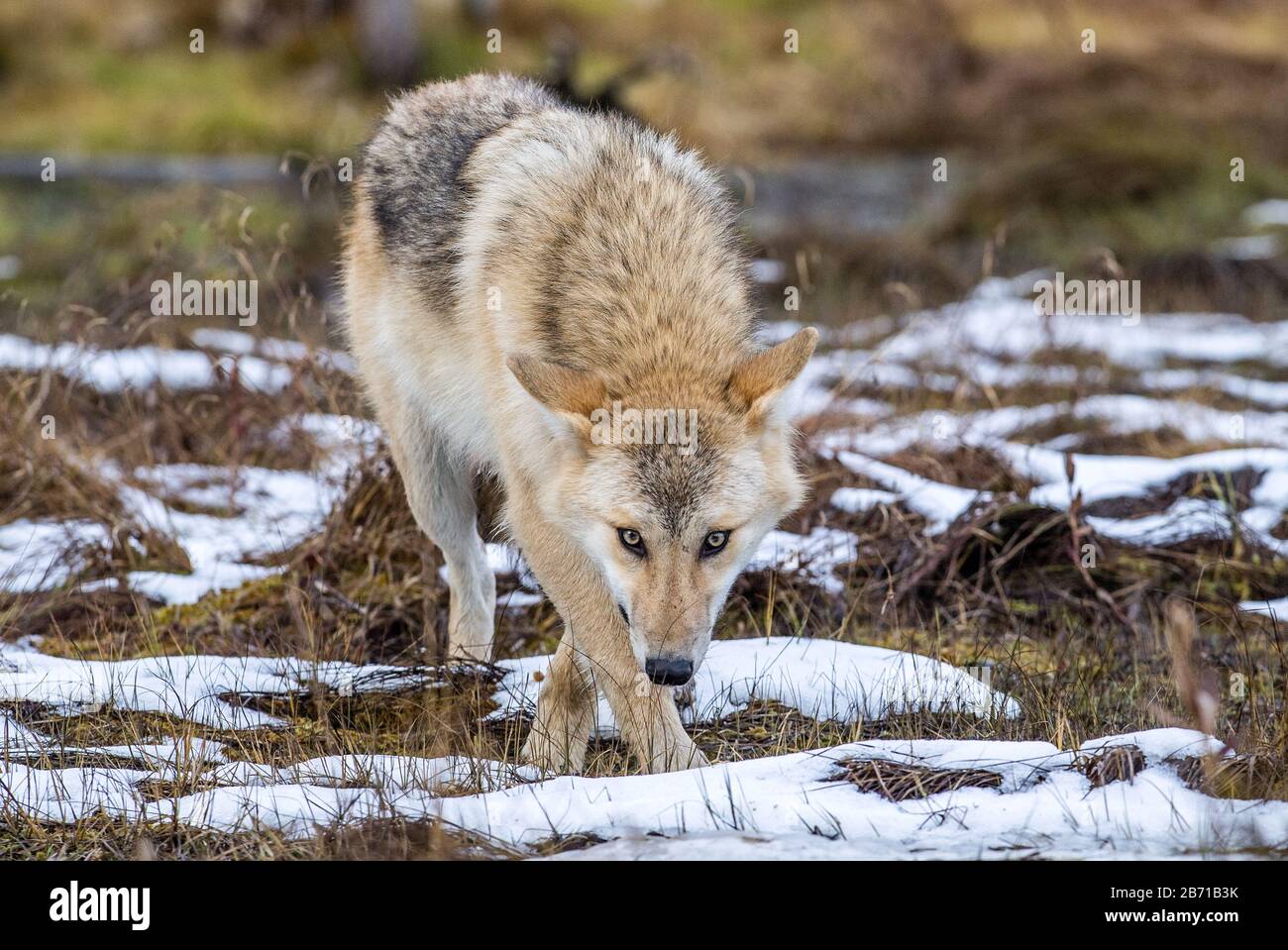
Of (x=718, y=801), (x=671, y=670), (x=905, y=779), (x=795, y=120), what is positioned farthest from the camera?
(x=795, y=120)

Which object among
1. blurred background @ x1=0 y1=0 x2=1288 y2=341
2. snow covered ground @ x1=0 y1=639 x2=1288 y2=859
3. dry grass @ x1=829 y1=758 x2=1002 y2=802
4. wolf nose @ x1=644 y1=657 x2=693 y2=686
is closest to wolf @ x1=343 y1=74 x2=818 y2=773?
wolf nose @ x1=644 y1=657 x2=693 y2=686

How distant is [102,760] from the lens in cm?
414

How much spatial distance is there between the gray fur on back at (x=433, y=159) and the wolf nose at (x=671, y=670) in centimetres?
190

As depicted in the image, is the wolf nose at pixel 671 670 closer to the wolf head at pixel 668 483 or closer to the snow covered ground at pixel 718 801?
the wolf head at pixel 668 483

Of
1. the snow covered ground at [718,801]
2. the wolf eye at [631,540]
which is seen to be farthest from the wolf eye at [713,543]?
the snow covered ground at [718,801]

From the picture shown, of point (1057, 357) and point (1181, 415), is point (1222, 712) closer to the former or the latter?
point (1181, 415)

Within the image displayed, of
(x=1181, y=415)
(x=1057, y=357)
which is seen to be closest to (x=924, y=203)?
(x=1057, y=357)

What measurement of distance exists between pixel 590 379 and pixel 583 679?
3.66 ft

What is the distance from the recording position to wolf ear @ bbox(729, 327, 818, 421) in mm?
4293

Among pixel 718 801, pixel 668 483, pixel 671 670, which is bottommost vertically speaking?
pixel 718 801

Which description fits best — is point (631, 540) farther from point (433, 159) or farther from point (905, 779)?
point (433, 159)

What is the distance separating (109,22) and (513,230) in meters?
20.7

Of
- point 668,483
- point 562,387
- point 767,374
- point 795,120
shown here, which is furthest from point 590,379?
point 795,120

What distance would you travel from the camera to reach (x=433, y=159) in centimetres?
558
